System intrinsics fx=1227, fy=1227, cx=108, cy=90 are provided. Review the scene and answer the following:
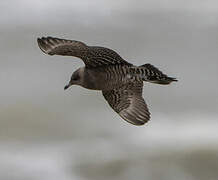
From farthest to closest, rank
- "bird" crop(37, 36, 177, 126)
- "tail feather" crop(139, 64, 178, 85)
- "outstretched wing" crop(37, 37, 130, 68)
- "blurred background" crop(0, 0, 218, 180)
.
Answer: "blurred background" crop(0, 0, 218, 180), "outstretched wing" crop(37, 37, 130, 68), "bird" crop(37, 36, 177, 126), "tail feather" crop(139, 64, 178, 85)

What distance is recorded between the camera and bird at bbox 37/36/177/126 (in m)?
11.0

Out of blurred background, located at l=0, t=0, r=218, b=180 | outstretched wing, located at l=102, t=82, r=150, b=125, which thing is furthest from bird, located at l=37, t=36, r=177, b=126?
blurred background, located at l=0, t=0, r=218, b=180

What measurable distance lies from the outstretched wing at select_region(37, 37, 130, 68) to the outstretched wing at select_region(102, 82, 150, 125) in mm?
271

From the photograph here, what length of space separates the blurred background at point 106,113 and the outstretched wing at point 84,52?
4556mm

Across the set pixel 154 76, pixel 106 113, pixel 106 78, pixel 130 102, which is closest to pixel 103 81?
pixel 106 78

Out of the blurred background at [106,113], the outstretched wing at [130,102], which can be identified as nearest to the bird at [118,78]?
the outstretched wing at [130,102]

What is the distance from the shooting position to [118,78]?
36.2ft

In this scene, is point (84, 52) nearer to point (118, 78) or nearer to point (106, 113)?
point (118, 78)

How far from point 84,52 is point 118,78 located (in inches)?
22.4

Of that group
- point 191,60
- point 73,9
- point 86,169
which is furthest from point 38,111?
point 73,9

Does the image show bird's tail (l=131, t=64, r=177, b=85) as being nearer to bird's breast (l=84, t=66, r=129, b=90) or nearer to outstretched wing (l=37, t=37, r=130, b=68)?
bird's breast (l=84, t=66, r=129, b=90)

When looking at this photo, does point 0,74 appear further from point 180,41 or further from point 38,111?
point 180,41

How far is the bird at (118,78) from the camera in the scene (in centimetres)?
1101

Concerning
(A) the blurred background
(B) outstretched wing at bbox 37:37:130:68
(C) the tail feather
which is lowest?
(C) the tail feather
